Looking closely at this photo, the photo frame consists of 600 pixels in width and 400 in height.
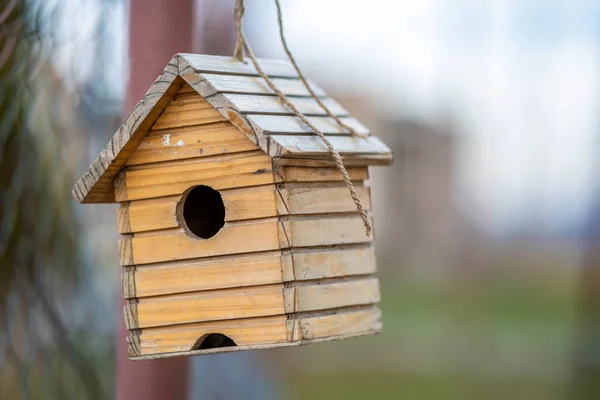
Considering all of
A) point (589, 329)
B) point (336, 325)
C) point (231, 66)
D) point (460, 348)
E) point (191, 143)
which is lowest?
point (460, 348)

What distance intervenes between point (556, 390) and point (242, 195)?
6710 millimetres

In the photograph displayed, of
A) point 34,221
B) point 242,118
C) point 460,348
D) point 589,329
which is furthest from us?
point 460,348

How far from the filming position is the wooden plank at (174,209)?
1453 millimetres

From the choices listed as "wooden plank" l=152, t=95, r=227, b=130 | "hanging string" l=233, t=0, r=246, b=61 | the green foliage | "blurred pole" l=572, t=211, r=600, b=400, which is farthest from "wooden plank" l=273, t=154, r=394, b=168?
"blurred pole" l=572, t=211, r=600, b=400

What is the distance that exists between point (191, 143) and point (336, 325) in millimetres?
375

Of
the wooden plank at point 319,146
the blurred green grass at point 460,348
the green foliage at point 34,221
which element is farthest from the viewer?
the blurred green grass at point 460,348

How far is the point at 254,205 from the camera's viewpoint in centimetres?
146

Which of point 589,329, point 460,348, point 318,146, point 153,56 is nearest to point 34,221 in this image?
point 153,56

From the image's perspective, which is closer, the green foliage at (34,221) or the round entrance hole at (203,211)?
the round entrance hole at (203,211)

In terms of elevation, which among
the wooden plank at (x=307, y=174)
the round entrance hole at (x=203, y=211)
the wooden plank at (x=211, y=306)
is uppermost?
the wooden plank at (x=307, y=174)

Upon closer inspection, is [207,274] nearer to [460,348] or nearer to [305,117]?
[305,117]

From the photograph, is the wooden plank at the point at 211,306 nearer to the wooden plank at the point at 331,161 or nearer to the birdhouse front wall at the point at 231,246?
the birdhouse front wall at the point at 231,246

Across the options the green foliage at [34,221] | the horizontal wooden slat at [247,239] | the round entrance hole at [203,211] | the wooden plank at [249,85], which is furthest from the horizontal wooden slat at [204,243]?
the green foliage at [34,221]

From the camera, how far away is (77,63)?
2.33 m
